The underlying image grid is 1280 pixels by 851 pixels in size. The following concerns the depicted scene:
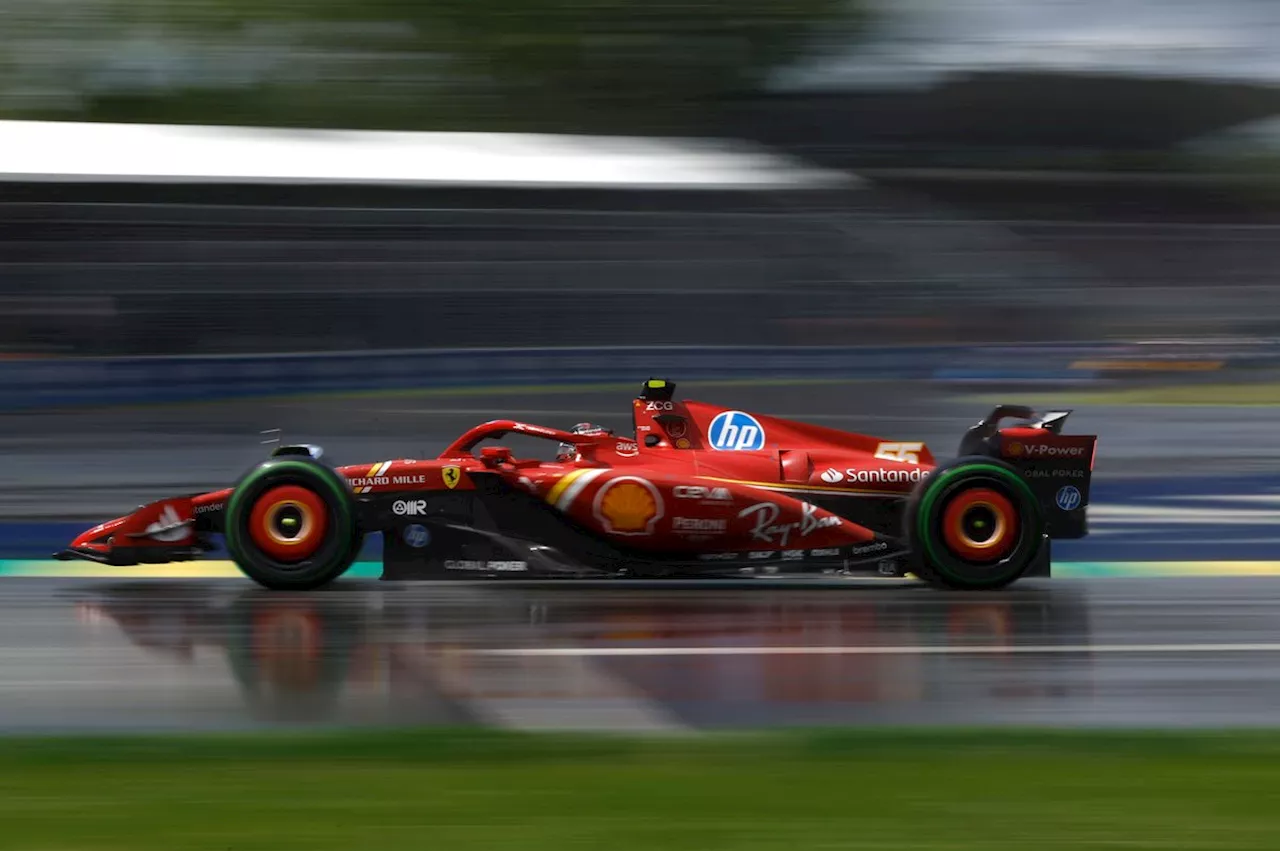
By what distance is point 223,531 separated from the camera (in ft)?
26.2

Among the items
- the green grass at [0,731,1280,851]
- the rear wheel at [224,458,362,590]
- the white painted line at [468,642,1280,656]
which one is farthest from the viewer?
the rear wheel at [224,458,362,590]

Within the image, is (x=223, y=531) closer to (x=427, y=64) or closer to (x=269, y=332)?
(x=269, y=332)

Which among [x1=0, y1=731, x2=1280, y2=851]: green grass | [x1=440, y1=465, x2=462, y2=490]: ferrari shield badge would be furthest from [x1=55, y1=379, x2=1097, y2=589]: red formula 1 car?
[x1=0, y1=731, x2=1280, y2=851]: green grass

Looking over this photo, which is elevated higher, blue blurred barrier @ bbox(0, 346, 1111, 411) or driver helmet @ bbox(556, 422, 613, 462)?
blue blurred barrier @ bbox(0, 346, 1111, 411)

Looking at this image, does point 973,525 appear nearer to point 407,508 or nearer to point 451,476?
point 451,476

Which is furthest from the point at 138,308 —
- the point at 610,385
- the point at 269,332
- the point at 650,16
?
the point at 650,16

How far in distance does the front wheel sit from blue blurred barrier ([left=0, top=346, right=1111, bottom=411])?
396 cm

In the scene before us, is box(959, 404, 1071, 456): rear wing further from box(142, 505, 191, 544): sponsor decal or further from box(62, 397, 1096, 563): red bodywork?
box(142, 505, 191, 544): sponsor decal

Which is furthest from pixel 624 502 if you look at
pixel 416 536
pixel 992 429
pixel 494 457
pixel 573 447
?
pixel 992 429

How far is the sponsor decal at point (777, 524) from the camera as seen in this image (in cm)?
800

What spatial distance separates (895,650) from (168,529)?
3.77 meters

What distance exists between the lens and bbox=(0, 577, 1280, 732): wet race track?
540cm

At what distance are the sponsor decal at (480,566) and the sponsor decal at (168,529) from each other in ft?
4.49

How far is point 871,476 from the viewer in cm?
834
